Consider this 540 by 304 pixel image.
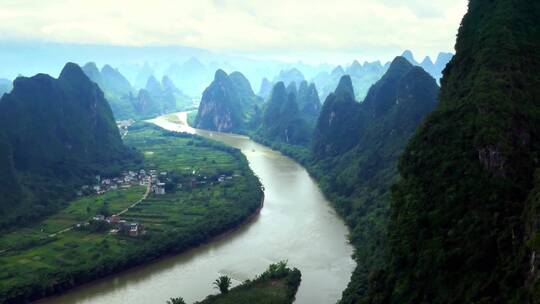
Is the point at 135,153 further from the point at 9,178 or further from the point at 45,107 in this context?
the point at 9,178

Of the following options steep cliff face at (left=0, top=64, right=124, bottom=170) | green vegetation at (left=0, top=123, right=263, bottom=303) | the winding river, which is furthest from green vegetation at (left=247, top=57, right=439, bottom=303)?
steep cliff face at (left=0, top=64, right=124, bottom=170)

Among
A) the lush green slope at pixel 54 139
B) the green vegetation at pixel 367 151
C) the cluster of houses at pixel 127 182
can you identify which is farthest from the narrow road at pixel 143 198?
the green vegetation at pixel 367 151

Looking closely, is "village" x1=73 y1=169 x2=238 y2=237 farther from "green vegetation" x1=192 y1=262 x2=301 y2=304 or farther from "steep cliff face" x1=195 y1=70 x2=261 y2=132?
"steep cliff face" x1=195 y1=70 x2=261 y2=132

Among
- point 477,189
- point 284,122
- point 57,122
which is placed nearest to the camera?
point 477,189

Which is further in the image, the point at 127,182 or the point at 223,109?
the point at 223,109

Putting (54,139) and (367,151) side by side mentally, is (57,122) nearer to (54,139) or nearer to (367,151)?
(54,139)

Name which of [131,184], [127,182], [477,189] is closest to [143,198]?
[131,184]
